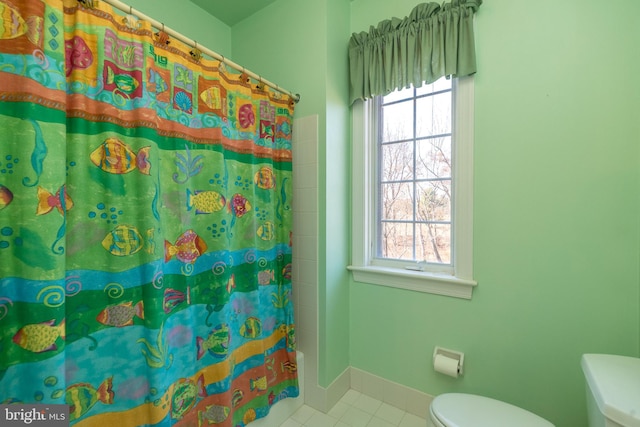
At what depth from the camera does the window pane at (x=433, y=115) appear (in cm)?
147

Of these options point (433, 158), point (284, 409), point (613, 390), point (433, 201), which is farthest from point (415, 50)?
point (284, 409)

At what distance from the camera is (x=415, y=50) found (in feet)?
4.69

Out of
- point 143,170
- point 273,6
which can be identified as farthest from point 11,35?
point 273,6

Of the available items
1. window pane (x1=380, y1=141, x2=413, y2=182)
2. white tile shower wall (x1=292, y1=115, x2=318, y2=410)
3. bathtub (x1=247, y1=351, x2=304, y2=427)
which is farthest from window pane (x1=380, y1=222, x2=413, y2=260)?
bathtub (x1=247, y1=351, x2=304, y2=427)

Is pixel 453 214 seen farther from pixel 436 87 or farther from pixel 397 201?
pixel 436 87

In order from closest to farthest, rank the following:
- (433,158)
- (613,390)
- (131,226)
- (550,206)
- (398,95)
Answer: (613,390) → (131,226) → (550,206) → (433,158) → (398,95)

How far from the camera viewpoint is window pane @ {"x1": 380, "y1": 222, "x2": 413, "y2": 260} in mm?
1593

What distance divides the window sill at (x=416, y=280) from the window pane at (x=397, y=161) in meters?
0.58

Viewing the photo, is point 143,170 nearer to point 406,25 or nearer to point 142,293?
point 142,293

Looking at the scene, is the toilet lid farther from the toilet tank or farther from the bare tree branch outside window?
the bare tree branch outside window

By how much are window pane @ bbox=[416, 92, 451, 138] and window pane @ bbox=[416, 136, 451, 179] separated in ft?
0.17

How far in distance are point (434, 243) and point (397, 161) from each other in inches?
21.6

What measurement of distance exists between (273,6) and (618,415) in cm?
238

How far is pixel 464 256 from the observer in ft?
4.47
